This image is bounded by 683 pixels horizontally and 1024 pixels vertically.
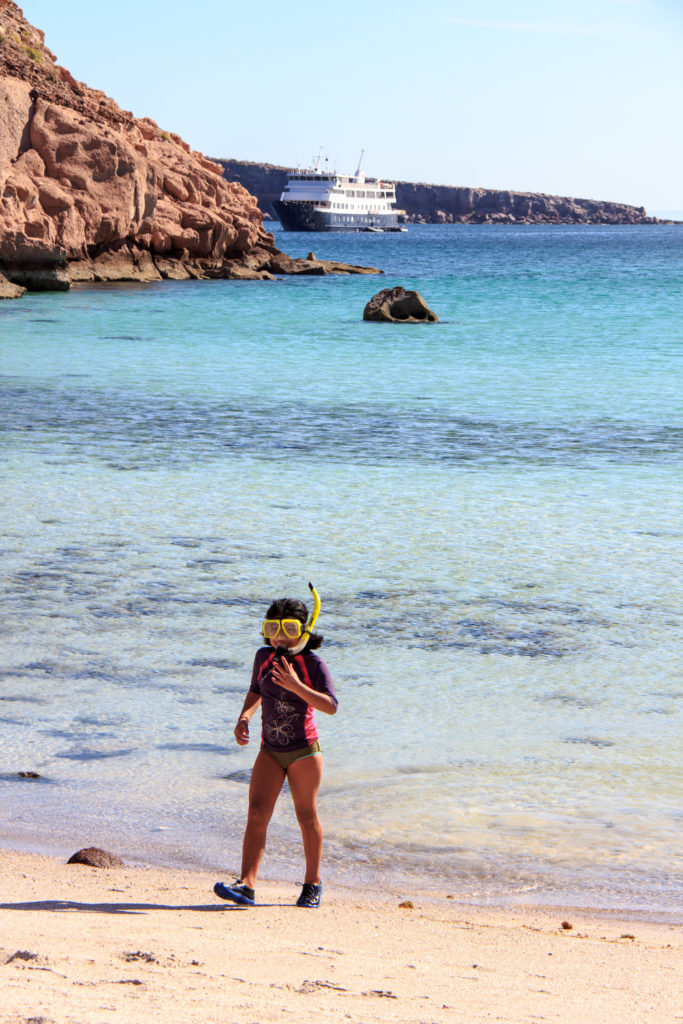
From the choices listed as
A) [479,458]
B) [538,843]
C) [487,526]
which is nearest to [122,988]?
[538,843]

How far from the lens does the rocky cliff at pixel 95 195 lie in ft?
153

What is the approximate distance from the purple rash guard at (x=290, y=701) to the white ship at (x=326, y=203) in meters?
169

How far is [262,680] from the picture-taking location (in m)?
4.84

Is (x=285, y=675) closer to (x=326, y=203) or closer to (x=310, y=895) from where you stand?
(x=310, y=895)

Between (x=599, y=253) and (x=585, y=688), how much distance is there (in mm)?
110332

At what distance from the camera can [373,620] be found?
9.12 metres

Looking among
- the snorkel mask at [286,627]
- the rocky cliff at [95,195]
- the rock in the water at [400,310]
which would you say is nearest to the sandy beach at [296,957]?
the snorkel mask at [286,627]

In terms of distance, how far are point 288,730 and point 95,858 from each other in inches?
44.4

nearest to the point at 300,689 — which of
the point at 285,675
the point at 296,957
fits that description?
the point at 285,675

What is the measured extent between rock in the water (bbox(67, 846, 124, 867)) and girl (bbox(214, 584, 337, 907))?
2.15 ft

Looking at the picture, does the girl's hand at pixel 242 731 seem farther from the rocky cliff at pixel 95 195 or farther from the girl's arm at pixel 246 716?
the rocky cliff at pixel 95 195

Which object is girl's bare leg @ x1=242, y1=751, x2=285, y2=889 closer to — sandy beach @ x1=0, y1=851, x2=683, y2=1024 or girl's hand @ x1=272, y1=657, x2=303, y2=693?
sandy beach @ x1=0, y1=851, x2=683, y2=1024

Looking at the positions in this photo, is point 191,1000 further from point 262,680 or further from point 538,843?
point 538,843

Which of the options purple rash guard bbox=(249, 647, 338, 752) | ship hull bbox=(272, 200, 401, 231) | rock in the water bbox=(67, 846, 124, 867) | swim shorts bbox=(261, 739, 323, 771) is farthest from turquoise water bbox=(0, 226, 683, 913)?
ship hull bbox=(272, 200, 401, 231)
